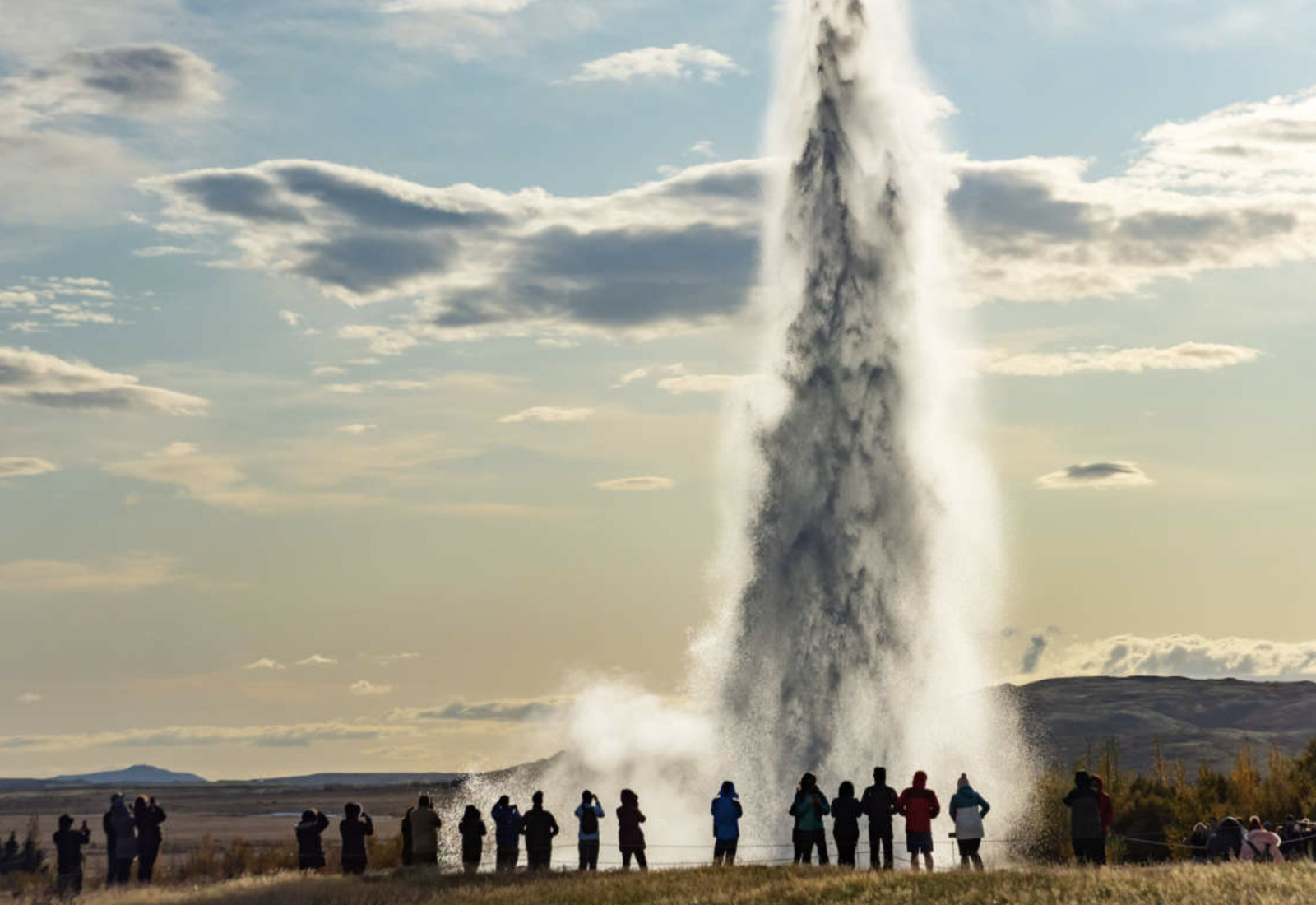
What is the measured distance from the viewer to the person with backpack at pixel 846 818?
1234 inches

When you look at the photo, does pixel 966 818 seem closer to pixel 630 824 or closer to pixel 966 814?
pixel 966 814

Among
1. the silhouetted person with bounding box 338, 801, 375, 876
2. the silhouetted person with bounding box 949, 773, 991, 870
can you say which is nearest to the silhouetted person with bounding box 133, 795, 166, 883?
the silhouetted person with bounding box 338, 801, 375, 876

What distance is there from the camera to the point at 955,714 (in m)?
55.5

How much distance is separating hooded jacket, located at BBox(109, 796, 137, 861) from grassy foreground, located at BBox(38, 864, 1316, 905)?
1.20 meters

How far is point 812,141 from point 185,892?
130 ft

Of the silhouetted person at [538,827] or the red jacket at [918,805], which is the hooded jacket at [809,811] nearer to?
the red jacket at [918,805]

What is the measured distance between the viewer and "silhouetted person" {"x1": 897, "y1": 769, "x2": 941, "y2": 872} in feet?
99.3

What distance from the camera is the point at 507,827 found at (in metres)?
35.2

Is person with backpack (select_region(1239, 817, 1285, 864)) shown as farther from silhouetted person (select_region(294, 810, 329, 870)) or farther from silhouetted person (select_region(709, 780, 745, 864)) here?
silhouetted person (select_region(294, 810, 329, 870))

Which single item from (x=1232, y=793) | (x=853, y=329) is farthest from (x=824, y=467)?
(x=1232, y=793)

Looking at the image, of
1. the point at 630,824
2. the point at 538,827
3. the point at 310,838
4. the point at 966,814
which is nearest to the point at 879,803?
the point at 966,814

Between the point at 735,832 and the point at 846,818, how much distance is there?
2890 mm

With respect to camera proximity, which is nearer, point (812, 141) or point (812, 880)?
point (812, 880)

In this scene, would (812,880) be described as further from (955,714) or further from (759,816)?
(955,714)
